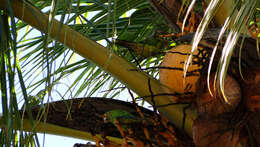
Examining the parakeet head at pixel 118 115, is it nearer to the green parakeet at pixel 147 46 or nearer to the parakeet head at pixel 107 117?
the parakeet head at pixel 107 117

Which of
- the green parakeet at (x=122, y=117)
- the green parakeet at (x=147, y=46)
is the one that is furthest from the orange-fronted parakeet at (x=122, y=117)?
the green parakeet at (x=147, y=46)

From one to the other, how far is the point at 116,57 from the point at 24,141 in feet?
0.96

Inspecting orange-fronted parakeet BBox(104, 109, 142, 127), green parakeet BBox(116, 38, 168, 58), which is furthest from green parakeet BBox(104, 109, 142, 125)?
green parakeet BBox(116, 38, 168, 58)

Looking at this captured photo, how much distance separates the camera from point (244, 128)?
109 centimetres

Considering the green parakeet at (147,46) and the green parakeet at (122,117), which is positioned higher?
the green parakeet at (147,46)

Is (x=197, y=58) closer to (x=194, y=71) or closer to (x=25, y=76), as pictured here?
(x=194, y=71)

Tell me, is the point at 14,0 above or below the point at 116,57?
above

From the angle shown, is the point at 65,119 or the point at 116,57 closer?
the point at 116,57

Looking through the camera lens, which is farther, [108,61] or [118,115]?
[118,115]

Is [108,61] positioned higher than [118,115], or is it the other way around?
[108,61]

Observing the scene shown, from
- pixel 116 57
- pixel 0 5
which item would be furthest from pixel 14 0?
pixel 116 57

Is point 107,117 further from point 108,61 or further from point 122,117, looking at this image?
point 108,61

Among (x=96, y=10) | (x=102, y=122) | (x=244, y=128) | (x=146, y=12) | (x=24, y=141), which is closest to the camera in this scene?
(x=24, y=141)

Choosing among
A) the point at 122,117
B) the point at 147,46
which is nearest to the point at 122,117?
the point at 122,117
